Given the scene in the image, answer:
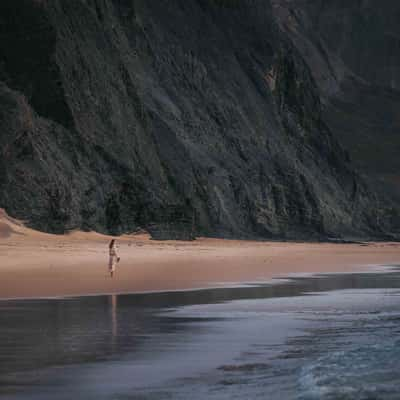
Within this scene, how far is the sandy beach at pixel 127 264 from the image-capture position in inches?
864

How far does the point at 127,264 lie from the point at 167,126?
2624 centimetres

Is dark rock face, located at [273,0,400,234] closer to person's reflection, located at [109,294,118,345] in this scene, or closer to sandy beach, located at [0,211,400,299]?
sandy beach, located at [0,211,400,299]

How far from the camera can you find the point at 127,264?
29203 millimetres

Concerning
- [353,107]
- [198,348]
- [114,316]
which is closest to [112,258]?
[114,316]

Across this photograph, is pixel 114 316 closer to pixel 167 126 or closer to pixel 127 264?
pixel 127 264

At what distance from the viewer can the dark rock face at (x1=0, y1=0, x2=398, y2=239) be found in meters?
38.4

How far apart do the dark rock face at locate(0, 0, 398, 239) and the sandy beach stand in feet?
6.66

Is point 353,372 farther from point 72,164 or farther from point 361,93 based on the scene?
point 361,93

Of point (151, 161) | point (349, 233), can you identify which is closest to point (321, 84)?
point (349, 233)

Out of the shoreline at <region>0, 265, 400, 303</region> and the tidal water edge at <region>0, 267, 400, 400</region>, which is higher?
the shoreline at <region>0, 265, 400, 303</region>

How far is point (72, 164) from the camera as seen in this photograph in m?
39.4

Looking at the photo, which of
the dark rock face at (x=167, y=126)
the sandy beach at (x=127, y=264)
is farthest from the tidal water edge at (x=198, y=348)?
the dark rock face at (x=167, y=126)

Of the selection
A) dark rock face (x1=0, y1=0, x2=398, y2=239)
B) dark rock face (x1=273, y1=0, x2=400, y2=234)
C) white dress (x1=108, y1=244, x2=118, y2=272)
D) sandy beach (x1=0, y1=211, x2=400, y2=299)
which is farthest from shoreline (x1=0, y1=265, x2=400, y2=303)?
dark rock face (x1=273, y1=0, x2=400, y2=234)

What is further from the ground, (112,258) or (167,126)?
(167,126)
